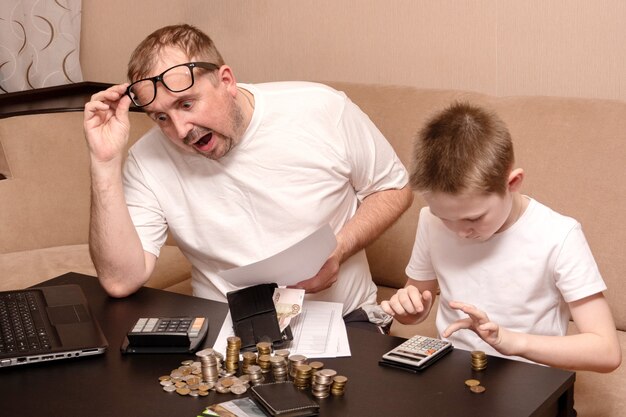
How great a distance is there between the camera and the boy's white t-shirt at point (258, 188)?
1.91 metres

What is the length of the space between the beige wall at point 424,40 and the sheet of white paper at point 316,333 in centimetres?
112

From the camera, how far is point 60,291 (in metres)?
1.79

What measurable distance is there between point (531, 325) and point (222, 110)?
0.78 m

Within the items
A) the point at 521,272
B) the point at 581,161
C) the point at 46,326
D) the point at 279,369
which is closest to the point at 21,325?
the point at 46,326

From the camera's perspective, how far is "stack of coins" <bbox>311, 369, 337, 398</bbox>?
4.22 feet

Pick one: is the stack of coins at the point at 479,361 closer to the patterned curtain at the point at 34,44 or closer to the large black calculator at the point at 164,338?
the large black calculator at the point at 164,338

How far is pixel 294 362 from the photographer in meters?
1.34

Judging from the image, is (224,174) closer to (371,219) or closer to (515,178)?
(371,219)

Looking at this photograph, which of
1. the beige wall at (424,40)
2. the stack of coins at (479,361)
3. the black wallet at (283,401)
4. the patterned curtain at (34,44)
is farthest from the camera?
the patterned curtain at (34,44)

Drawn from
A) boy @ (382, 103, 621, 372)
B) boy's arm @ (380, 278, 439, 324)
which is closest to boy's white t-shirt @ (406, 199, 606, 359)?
boy @ (382, 103, 621, 372)

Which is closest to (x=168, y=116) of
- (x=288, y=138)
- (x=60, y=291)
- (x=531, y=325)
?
(x=288, y=138)

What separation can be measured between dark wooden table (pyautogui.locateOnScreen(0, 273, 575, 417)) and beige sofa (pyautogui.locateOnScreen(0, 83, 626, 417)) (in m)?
0.49

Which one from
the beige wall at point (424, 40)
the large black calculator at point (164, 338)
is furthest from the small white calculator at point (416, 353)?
the beige wall at point (424, 40)

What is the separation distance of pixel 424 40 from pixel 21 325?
154cm
